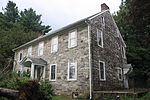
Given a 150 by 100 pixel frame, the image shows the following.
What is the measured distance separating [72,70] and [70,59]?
101 cm

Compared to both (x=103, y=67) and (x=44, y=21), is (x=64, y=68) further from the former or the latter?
(x=44, y=21)

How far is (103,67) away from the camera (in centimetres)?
1511

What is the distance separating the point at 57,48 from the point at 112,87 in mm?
6375

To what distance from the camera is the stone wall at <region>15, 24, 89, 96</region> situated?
13328 millimetres

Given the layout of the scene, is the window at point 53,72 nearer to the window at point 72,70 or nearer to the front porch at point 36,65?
the front porch at point 36,65

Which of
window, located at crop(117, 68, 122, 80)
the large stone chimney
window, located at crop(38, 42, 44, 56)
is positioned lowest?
window, located at crop(117, 68, 122, 80)

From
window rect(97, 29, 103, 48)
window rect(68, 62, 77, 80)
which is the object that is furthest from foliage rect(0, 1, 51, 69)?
window rect(97, 29, 103, 48)

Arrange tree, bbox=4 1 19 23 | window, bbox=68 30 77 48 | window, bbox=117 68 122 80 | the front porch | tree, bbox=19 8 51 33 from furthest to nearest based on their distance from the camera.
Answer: tree, bbox=4 1 19 23 → tree, bbox=19 8 51 33 → window, bbox=117 68 122 80 → the front porch → window, bbox=68 30 77 48

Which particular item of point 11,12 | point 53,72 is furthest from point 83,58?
point 11,12

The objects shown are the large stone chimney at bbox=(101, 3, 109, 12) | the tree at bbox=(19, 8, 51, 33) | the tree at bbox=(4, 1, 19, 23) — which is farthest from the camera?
the tree at bbox=(4, 1, 19, 23)

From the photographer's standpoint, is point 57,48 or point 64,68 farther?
point 57,48

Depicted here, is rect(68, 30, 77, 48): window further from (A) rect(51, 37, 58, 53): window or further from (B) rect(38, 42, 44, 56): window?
(B) rect(38, 42, 44, 56): window

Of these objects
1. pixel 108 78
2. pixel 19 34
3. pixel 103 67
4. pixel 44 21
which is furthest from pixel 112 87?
pixel 44 21

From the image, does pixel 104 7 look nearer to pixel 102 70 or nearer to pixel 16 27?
pixel 102 70
